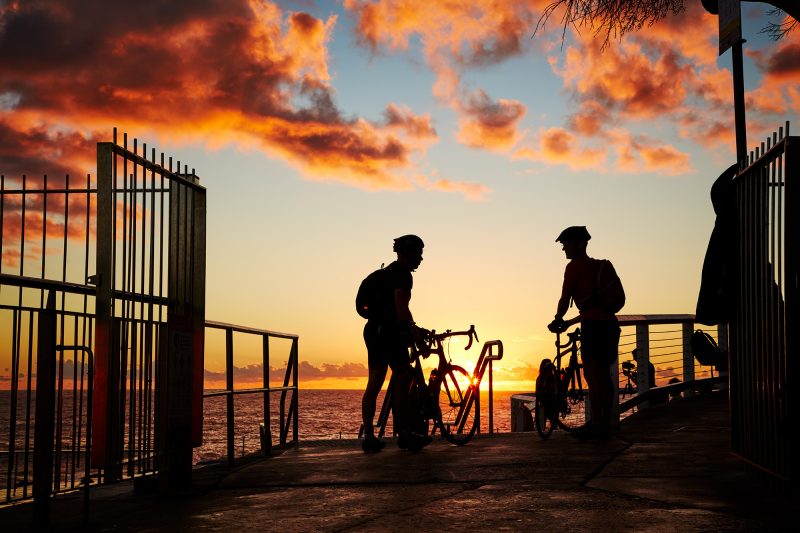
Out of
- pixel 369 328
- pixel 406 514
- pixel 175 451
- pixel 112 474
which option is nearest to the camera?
pixel 406 514

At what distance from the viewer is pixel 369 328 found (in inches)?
373

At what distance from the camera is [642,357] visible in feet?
43.5

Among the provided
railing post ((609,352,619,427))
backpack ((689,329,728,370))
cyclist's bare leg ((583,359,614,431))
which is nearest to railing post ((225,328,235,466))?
cyclist's bare leg ((583,359,614,431))

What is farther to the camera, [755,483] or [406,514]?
[755,483]

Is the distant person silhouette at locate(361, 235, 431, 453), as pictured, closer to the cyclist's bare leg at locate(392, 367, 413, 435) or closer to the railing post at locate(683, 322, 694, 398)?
the cyclist's bare leg at locate(392, 367, 413, 435)

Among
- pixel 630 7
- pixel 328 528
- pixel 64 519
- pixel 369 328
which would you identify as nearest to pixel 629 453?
pixel 369 328

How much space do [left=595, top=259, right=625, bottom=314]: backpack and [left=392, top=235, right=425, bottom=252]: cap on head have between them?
75.0 inches

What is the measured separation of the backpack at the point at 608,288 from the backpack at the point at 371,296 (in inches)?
87.5

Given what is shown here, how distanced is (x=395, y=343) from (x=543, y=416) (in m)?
2.09

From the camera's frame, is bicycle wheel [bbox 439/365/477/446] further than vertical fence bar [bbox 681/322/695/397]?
No

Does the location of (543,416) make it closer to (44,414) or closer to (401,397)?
(401,397)

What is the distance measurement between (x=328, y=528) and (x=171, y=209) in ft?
8.87

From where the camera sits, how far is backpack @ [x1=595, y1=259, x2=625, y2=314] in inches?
387

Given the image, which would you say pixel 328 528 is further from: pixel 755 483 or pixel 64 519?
pixel 755 483
